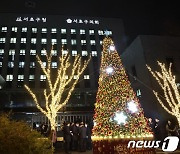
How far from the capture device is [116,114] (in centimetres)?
998

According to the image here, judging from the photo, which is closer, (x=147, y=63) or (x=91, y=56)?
(x=147, y=63)

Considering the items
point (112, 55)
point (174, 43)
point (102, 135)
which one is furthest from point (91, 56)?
point (102, 135)

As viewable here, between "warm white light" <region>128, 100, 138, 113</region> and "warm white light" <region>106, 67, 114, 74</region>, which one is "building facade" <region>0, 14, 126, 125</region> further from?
"warm white light" <region>128, 100, 138, 113</region>

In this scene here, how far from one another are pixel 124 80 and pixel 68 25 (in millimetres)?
33885

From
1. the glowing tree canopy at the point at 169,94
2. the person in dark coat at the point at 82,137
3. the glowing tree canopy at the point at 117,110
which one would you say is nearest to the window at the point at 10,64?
the glowing tree canopy at the point at 169,94

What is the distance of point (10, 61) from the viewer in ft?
123

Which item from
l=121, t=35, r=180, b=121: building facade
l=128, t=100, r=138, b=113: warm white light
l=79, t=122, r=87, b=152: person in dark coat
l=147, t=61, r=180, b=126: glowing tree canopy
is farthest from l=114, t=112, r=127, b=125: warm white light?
l=121, t=35, r=180, b=121: building facade

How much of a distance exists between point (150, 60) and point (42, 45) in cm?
2365

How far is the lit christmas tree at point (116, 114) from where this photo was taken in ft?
31.4

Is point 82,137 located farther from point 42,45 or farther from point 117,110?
point 42,45

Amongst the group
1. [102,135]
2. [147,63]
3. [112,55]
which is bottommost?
[102,135]

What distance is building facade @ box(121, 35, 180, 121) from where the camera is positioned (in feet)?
70.2

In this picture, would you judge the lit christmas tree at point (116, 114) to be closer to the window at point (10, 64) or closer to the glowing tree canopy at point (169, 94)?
the glowing tree canopy at point (169, 94)

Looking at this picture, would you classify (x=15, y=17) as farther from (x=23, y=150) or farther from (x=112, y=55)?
(x=23, y=150)
